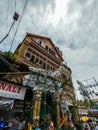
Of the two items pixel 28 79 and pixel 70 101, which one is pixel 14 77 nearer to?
pixel 28 79

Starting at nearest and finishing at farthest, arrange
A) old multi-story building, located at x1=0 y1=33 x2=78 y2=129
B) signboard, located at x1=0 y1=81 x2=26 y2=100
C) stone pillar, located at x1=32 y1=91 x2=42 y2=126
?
signboard, located at x1=0 y1=81 x2=26 y2=100, stone pillar, located at x1=32 y1=91 x2=42 y2=126, old multi-story building, located at x1=0 y1=33 x2=78 y2=129

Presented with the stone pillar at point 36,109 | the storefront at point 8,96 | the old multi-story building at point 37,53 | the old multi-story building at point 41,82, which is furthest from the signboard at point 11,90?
the old multi-story building at point 37,53

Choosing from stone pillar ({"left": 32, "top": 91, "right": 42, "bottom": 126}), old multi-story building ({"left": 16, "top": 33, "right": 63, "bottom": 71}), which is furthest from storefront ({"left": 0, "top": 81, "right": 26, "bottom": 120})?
old multi-story building ({"left": 16, "top": 33, "right": 63, "bottom": 71})

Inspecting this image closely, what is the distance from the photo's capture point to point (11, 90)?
10.2 m

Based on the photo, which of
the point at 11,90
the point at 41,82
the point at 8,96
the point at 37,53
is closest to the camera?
the point at 8,96

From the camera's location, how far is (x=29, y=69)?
39.9ft

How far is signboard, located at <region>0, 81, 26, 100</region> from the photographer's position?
9.73 metres

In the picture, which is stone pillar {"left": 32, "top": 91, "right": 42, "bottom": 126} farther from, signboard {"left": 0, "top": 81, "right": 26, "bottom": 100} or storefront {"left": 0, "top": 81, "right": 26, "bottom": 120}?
storefront {"left": 0, "top": 81, "right": 26, "bottom": 120}

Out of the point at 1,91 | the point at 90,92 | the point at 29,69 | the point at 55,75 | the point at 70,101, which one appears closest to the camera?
the point at 1,91

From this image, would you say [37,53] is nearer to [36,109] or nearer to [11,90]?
[36,109]

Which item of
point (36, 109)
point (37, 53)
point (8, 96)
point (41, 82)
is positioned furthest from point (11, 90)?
point (37, 53)

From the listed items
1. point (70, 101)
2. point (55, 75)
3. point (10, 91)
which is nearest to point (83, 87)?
point (70, 101)

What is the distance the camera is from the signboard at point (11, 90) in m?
9.73

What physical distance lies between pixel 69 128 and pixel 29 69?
6.27m
